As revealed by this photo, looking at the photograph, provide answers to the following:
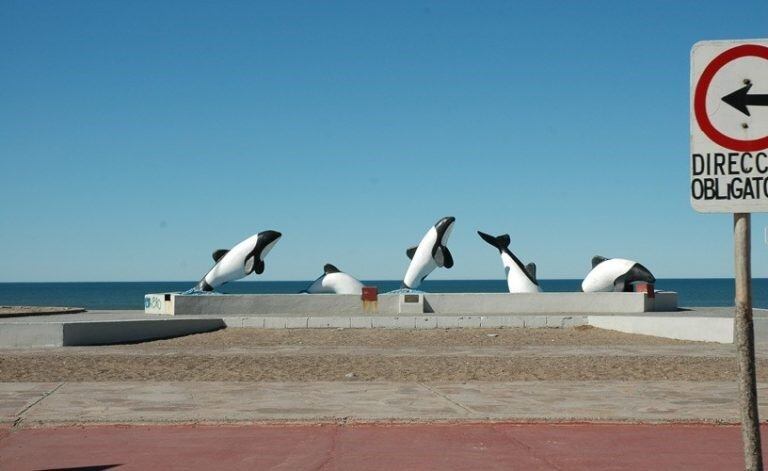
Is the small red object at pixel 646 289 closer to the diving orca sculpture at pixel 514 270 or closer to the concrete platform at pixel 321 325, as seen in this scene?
the diving orca sculpture at pixel 514 270

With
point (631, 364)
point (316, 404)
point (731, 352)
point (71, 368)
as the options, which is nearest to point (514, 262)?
point (731, 352)

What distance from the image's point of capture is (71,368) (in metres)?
16.1

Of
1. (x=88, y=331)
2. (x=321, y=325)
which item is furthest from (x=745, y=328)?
(x=321, y=325)

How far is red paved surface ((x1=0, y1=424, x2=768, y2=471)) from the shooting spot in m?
7.71

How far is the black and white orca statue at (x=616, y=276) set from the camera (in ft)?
113

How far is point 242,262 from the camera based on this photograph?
114 ft

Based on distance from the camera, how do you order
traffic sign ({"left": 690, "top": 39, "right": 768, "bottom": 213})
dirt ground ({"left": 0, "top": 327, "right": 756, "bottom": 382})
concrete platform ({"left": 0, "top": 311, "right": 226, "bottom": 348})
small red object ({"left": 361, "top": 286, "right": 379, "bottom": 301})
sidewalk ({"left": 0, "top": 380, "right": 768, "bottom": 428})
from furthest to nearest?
1. small red object ({"left": 361, "top": 286, "right": 379, "bottom": 301})
2. concrete platform ({"left": 0, "top": 311, "right": 226, "bottom": 348})
3. dirt ground ({"left": 0, "top": 327, "right": 756, "bottom": 382})
4. sidewalk ({"left": 0, "top": 380, "right": 768, "bottom": 428})
5. traffic sign ({"left": 690, "top": 39, "right": 768, "bottom": 213})

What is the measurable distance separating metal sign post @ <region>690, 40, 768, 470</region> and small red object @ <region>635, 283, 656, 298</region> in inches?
1171

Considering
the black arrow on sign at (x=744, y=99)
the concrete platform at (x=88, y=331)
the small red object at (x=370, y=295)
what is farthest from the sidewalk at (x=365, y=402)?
the small red object at (x=370, y=295)

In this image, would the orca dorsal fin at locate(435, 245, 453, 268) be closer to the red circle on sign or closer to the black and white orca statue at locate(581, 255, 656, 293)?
the black and white orca statue at locate(581, 255, 656, 293)

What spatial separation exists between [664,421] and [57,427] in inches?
254

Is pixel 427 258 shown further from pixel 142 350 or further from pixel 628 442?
pixel 628 442

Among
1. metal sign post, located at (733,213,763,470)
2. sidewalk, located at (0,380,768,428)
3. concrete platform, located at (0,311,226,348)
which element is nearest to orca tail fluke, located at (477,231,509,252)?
concrete platform, located at (0,311,226,348)

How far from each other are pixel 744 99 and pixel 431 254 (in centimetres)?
3119
